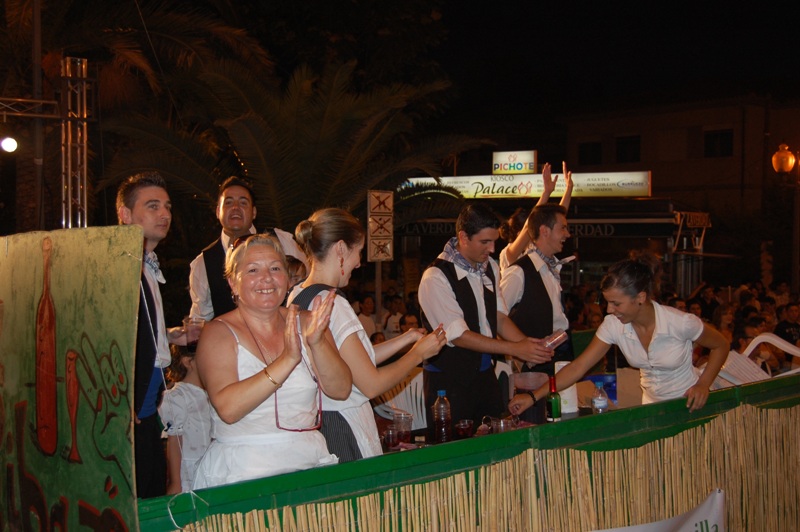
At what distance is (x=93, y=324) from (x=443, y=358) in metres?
3.09

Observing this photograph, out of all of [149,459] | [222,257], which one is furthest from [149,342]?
[222,257]

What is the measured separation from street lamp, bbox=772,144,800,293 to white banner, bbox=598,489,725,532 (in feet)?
45.5

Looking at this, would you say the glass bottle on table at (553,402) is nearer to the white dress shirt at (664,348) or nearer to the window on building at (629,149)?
the white dress shirt at (664,348)

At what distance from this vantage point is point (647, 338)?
17.4ft

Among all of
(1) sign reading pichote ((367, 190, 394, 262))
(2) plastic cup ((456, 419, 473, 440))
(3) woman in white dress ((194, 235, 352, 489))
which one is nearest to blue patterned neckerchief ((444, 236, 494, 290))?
(2) plastic cup ((456, 419, 473, 440))

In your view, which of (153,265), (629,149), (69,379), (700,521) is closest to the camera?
(69,379)

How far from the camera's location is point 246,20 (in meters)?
19.4

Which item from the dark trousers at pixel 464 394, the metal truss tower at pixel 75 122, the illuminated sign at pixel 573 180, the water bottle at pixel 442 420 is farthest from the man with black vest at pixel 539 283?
the illuminated sign at pixel 573 180

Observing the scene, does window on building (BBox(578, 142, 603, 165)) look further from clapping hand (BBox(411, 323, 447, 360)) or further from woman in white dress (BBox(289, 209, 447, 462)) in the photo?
clapping hand (BBox(411, 323, 447, 360))

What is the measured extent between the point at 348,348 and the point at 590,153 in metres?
38.1

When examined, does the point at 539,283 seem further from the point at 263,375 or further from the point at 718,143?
the point at 718,143

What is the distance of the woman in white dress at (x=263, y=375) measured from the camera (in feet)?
10.5

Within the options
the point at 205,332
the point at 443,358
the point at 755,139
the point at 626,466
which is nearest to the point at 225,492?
the point at 205,332

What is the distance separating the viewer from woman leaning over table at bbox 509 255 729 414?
5.18m
